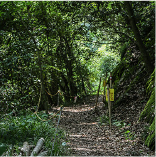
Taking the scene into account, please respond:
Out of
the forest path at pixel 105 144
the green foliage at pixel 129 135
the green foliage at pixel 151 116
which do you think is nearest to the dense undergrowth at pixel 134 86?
the green foliage at pixel 151 116

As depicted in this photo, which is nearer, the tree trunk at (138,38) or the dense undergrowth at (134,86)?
the dense undergrowth at (134,86)

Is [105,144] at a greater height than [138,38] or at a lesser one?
lesser

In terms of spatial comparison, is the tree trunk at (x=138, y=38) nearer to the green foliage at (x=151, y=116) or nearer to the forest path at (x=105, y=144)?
the green foliage at (x=151, y=116)

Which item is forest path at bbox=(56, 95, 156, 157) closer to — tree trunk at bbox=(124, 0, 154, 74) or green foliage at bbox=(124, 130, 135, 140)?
green foliage at bbox=(124, 130, 135, 140)

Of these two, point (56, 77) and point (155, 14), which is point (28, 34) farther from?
point (56, 77)

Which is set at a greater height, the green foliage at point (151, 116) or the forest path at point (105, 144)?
the green foliage at point (151, 116)

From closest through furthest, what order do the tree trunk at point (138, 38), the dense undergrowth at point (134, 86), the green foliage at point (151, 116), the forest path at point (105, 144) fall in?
the green foliage at point (151, 116) → the forest path at point (105, 144) → the dense undergrowth at point (134, 86) → the tree trunk at point (138, 38)

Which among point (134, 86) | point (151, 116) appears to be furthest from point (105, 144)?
point (134, 86)

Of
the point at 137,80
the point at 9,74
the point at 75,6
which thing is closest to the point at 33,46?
the point at 9,74

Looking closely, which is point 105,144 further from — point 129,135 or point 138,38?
point 138,38

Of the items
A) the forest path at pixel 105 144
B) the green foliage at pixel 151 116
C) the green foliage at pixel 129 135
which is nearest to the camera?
the green foliage at pixel 151 116

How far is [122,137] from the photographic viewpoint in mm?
6430

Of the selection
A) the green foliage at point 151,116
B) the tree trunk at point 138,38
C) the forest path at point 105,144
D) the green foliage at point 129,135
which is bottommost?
the forest path at point 105,144

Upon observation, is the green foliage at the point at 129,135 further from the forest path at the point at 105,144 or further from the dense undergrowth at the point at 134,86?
the dense undergrowth at the point at 134,86
